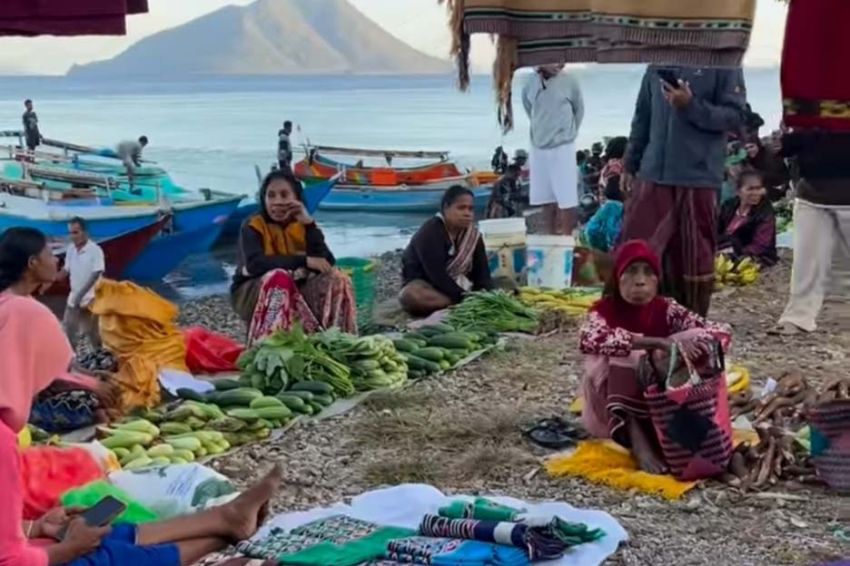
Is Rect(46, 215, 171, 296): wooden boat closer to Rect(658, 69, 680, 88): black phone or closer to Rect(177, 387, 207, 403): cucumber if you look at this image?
Rect(177, 387, 207, 403): cucumber

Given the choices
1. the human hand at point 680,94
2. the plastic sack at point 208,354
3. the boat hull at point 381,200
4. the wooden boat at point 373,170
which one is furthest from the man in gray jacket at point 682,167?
the wooden boat at point 373,170

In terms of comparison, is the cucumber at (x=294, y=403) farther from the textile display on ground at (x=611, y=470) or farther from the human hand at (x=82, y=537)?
the human hand at (x=82, y=537)

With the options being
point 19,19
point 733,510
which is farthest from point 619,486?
point 19,19

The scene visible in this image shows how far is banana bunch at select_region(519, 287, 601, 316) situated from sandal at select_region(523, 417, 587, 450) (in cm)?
247

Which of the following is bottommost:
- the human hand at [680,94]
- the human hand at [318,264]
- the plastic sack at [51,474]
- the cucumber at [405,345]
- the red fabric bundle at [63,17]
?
the cucumber at [405,345]

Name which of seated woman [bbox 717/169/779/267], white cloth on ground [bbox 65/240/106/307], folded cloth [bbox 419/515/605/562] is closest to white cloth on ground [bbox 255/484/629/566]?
folded cloth [bbox 419/515/605/562]

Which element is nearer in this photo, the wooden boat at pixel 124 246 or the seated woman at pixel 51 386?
the seated woman at pixel 51 386

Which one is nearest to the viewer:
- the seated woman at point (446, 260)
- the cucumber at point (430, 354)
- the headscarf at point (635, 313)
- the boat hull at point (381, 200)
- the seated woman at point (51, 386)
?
the seated woman at point (51, 386)

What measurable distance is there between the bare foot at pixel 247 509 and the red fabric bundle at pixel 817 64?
74.0 inches

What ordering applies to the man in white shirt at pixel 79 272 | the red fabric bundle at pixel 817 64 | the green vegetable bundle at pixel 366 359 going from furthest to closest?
the man in white shirt at pixel 79 272 → the green vegetable bundle at pixel 366 359 → the red fabric bundle at pixel 817 64

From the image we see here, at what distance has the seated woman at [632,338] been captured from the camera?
471cm

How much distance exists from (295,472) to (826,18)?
9.71 ft

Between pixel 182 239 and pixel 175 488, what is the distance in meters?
12.1

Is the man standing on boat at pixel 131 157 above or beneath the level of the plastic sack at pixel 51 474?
above
